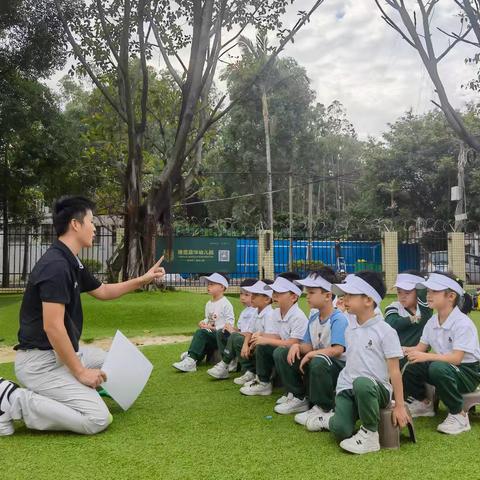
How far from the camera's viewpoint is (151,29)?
11406mm

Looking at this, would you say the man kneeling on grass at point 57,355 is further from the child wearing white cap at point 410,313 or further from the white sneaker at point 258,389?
the child wearing white cap at point 410,313

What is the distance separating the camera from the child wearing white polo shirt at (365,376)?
129 inches

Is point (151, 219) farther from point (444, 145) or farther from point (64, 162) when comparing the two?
A: point (444, 145)

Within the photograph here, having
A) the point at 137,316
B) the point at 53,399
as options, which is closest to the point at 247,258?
the point at 137,316

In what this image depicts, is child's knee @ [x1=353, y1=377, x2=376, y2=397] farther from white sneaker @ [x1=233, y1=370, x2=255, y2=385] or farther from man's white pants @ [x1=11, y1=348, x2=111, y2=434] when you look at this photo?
white sneaker @ [x1=233, y1=370, x2=255, y2=385]

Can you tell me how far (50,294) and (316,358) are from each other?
1.81 metres

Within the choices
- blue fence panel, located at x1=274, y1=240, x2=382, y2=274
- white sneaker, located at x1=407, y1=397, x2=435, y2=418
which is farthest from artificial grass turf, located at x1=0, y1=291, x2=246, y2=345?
blue fence panel, located at x1=274, y1=240, x2=382, y2=274

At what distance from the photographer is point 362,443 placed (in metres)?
3.25

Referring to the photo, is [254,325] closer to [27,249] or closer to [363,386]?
[363,386]

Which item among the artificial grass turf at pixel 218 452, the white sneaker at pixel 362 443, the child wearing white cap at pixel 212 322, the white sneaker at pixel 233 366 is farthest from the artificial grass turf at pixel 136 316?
the white sneaker at pixel 362 443

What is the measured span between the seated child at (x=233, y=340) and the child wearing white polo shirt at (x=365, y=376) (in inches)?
66.9

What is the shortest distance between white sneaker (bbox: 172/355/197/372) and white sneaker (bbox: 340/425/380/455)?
2826mm

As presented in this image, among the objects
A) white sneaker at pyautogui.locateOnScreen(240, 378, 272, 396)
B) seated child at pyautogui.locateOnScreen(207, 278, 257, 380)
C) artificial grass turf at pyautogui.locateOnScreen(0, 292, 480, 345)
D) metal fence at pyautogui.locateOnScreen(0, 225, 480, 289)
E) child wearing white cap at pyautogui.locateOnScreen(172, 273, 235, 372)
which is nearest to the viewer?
white sneaker at pyautogui.locateOnScreen(240, 378, 272, 396)

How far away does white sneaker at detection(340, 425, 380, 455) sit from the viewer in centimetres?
324
